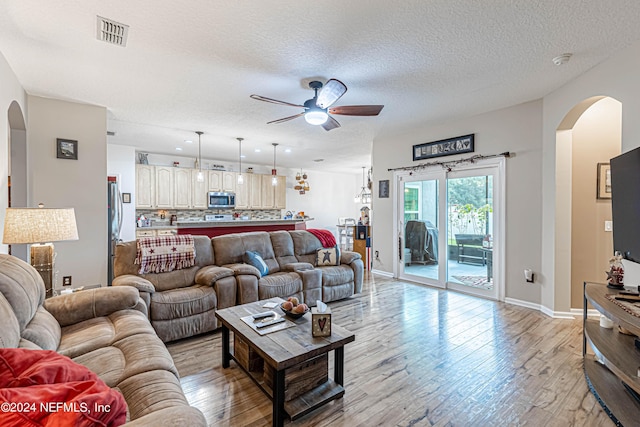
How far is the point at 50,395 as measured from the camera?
911mm

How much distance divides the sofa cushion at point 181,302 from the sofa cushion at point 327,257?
1695 mm

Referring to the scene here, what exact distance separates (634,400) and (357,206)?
9.07 meters

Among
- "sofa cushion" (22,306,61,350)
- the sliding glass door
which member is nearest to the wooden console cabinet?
the sliding glass door

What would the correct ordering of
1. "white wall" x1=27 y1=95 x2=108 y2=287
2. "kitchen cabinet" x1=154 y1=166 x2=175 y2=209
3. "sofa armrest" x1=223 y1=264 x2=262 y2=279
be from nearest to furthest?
1. "sofa armrest" x1=223 y1=264 x2=262 y2=279
2. "white wall" x1=27 y1=95 x2=108 y2=287
3. "kitchen cabinet" x1=154 y1=166 x2=175 y2=209

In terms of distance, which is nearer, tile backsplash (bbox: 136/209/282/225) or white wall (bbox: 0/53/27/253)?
white wall (bbox: 0/53/27/253)

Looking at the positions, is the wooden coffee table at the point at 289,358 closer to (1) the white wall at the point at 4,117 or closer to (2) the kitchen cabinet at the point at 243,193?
(1) the white wall at the point at 4,117

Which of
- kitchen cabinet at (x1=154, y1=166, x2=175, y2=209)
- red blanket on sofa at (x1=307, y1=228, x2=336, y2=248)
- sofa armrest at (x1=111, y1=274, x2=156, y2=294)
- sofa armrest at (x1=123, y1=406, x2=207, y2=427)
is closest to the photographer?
sofa armrest at (x1=123, y1=406, x2=207, y2=427)

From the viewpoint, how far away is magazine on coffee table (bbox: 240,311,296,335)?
208 centimetres

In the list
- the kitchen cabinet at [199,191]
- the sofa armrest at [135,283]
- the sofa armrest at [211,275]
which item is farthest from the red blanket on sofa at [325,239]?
the kitchen cabinet at [199,191]

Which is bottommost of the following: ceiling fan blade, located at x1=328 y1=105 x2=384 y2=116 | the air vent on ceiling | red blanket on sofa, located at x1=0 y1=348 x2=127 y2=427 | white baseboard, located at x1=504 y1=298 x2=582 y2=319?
white baseboard, located at x1=504 y1=298 x2=582 y2=319

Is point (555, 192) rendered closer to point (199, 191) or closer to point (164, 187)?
point (199, 191)

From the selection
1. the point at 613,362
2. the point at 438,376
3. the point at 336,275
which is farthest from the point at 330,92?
the point at 613,362

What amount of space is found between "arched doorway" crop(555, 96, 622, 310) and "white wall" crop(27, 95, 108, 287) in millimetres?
5628

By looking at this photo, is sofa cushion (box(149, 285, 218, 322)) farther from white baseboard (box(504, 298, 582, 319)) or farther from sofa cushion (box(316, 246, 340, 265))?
white baseboard (box(504, 298, 582, 319))
